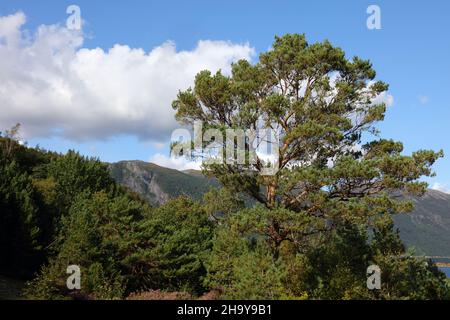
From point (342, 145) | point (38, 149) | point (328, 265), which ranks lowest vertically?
point (328, 265)

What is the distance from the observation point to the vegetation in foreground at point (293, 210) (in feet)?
74.0

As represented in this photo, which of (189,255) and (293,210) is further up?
(293,210)

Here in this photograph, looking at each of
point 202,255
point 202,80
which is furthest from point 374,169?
point 202,255

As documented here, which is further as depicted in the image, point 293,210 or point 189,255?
point 189,255

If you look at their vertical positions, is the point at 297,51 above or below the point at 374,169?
above

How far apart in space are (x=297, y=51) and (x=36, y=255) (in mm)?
26286

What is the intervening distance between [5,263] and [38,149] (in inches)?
2020

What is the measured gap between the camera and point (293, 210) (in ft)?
81.7

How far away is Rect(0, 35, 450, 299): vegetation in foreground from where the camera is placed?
2255cm
